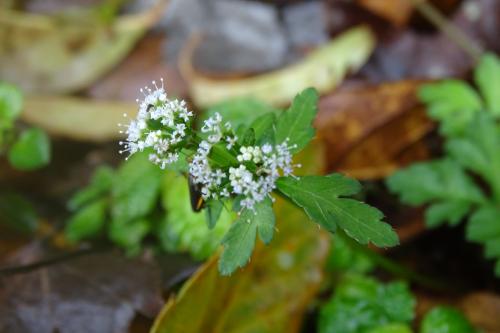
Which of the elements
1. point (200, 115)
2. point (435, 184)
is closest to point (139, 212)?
point (200, 115)

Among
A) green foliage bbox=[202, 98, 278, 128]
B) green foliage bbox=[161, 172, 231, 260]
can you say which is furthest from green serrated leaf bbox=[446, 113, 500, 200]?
green foliage bbox=[161, 172, 231, 260]

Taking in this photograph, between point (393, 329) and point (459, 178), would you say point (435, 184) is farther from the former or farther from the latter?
point (393, 329)

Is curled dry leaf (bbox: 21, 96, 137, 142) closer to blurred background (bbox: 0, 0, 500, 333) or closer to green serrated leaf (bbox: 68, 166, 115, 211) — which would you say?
blurred background (bbox: 0, 0, 500, 333)

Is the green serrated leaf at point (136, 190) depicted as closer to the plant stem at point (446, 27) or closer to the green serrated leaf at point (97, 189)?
the green serrated leaf at point (97, 189)

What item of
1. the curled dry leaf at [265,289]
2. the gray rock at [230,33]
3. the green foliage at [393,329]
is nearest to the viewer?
the curled dry leaf at [265,289]

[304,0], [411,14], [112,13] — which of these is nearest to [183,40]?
[112,13]

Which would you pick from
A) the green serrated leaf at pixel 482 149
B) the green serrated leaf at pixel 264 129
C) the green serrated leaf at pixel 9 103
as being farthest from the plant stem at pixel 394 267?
the green serrated leaf at pixel 9 103
